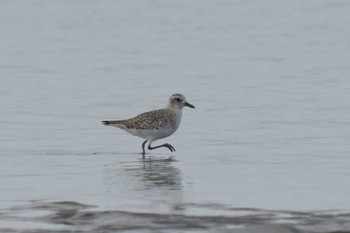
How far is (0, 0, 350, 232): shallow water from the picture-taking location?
498 inches

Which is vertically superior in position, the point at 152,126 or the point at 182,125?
the point at 182,125

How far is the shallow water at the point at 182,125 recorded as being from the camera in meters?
12.6

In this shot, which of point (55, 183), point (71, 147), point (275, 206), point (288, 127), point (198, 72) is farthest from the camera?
point (198, 72)

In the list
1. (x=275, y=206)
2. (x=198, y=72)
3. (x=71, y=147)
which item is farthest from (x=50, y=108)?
(x=275, y=206)

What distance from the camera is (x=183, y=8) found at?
5181 cm

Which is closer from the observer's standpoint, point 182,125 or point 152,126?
point 152,126

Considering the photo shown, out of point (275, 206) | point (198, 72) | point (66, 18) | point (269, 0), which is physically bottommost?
point (275, 206)

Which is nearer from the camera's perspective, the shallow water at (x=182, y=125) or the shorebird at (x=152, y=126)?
the shallow water at (x=182, y=125)

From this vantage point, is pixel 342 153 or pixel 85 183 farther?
pixel 342 153

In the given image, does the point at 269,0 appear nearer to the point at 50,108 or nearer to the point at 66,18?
the point at 66,18

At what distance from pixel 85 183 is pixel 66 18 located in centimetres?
3335

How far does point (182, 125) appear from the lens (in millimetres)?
21719

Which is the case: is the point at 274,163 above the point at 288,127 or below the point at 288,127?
below

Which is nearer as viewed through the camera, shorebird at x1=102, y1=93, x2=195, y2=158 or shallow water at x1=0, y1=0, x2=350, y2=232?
shallow water at x1=0, y1=0, x2=350, y2=232
